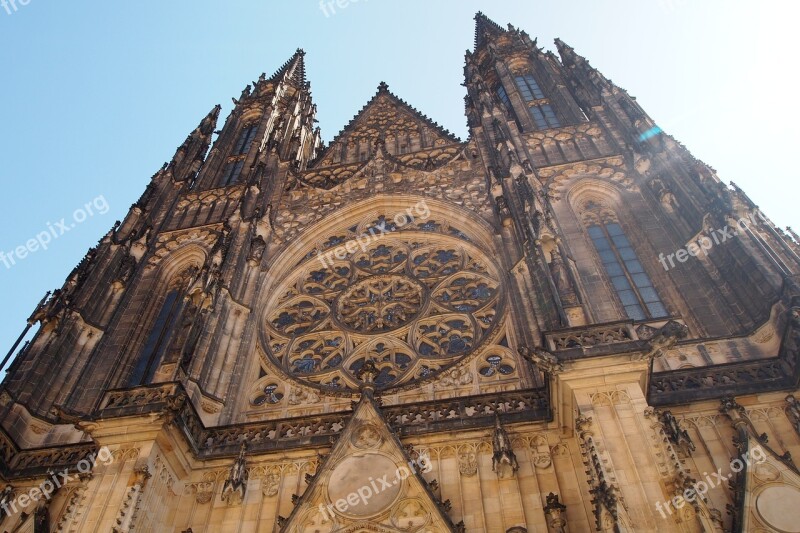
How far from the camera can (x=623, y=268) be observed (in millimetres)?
13750

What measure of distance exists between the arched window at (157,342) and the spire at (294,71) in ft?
52.5

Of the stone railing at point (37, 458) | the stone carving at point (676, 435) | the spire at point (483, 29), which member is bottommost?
the stone carving at point (676, 435)

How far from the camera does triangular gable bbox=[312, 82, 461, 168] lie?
2083 centimetres

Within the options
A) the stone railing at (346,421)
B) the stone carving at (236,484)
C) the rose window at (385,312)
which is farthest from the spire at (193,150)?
the stone carving at (236,484)

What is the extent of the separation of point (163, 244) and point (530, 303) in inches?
382

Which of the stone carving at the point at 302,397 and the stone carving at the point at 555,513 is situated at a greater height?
the stone carving at the point at 302,397

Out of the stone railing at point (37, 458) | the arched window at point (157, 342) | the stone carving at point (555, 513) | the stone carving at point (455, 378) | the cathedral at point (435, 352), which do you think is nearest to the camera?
the stone carving at point (555, 513)

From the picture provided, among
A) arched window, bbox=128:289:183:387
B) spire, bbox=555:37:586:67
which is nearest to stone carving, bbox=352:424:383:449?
arched window, bbox=128:289:183:387

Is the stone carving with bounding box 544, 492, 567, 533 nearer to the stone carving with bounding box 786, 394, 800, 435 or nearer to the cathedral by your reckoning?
the cathedral

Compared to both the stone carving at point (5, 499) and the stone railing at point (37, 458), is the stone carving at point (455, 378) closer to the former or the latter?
the stone railing at point (37, 458)

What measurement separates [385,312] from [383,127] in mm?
10502

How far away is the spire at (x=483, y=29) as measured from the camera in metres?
27.9

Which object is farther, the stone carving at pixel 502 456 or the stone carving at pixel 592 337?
the stone carving at pixel 592 337

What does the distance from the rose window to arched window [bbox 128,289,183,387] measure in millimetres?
2236
